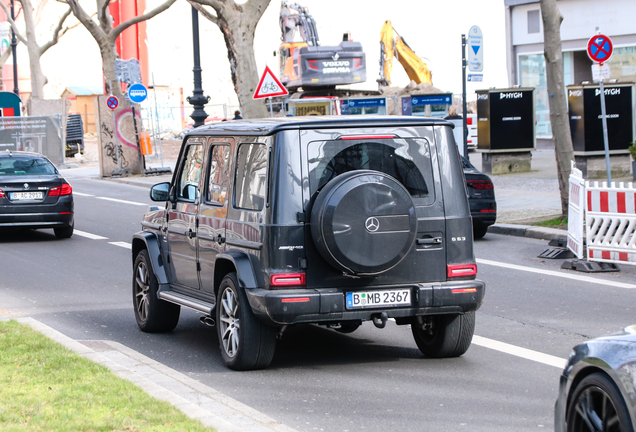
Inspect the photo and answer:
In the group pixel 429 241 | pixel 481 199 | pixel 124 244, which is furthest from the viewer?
pixel 124 244

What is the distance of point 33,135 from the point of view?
38.9 m

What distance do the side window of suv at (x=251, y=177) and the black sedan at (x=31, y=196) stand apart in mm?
9659

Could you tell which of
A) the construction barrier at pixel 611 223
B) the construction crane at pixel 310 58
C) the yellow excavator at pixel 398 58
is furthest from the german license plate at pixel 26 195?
the yellow excavator at pixel 398 58

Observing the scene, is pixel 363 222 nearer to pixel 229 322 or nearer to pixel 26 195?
pixel 229 322

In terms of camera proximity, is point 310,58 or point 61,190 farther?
point 310,58

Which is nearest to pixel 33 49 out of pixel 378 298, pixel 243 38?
pixel 243 38

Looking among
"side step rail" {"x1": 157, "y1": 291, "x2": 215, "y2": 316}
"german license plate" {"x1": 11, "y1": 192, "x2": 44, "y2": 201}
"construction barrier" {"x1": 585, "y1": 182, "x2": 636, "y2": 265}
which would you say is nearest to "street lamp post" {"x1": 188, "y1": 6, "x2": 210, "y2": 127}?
"german license plate" {"x1": 11, "y1": 192, "x2": 44, "y2": 201}

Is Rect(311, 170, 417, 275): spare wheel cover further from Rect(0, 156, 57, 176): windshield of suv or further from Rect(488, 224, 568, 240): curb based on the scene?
Rect(0, 156, 57, 176): windshield of suv

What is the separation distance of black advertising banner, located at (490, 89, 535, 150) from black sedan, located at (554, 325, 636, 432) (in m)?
21.7

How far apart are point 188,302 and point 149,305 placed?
0.96 meters

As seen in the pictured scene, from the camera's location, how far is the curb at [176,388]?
16.7ft

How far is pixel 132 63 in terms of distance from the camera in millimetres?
33188

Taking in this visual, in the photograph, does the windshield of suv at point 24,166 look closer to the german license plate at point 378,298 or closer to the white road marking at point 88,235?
the white road marking at point 88,235

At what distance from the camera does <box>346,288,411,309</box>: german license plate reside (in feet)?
21.6
